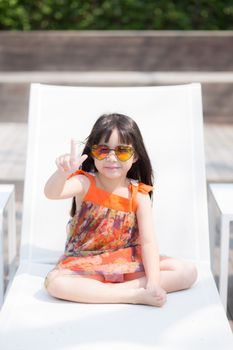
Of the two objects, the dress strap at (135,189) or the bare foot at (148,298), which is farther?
the dress strap at (135,189)

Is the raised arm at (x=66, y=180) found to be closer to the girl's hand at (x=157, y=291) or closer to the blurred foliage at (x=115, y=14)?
the girl's hand at (x=157, y=291)

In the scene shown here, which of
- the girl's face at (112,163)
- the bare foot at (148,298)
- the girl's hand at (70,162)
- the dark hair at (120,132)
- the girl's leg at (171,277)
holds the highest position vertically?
the dark hair at (120,132)

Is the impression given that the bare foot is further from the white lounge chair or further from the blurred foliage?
the blurred foliage

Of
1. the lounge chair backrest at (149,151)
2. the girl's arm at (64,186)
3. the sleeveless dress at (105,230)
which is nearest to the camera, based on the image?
the girl's arm at (64,186)

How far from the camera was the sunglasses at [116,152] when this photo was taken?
2.41 m

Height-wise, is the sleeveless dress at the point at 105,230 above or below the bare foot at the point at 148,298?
above

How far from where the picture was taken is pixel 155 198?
116 inches

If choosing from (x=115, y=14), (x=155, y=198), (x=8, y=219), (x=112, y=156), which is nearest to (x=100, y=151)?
(x=112, y=156)

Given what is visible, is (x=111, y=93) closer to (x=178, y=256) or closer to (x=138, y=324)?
(x=178, y=256)

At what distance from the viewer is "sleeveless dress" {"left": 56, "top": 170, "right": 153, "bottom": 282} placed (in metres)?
2.49

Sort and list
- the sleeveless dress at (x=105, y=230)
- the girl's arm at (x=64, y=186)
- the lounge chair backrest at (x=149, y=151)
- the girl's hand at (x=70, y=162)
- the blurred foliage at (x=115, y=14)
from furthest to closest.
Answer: the blurred foliage at (x=115, y=14) < the lounge chair backrest at (x=149, y=151) < the sleeveless dress at (x=105, y=230) < the girl's arm at (x=64, y=186) < the girl's hand at (x=70, y=162)

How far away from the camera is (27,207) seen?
2.90 metres

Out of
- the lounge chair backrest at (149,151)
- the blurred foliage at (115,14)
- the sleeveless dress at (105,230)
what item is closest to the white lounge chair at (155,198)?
the lounge chair backrest at (149,151)

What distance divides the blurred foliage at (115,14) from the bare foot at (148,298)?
823 cm
